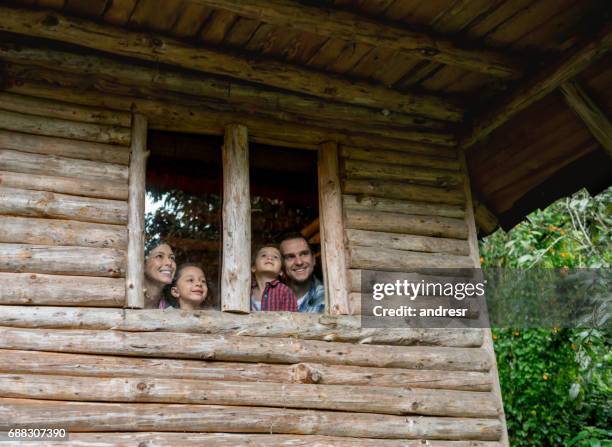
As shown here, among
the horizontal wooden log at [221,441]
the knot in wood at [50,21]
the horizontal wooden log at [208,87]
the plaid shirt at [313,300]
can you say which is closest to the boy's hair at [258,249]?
the plaid shirt at [313,300]

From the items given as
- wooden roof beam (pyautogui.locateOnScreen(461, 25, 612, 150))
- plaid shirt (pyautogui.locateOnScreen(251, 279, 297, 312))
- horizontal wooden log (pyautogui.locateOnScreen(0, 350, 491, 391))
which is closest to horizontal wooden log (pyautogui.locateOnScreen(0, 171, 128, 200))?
horizontal wooden log (pyautogui.locateOnScreen(0, 350, 491, 391))

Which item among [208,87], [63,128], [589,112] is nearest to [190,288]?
[63,128]

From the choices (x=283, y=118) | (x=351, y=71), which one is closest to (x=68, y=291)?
(x=283, y=118)

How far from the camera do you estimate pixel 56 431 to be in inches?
166

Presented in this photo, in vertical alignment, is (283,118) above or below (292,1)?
below

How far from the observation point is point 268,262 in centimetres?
568

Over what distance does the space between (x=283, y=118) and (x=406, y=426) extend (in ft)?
8.45

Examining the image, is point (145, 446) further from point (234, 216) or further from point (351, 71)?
point (351, 71)

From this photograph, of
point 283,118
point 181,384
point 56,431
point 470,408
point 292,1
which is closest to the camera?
point 56,431

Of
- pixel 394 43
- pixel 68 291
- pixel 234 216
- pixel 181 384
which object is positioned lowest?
pixel 181 384

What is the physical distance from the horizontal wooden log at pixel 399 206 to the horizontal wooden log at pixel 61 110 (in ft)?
6.08

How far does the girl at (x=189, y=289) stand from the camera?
5.19 meters

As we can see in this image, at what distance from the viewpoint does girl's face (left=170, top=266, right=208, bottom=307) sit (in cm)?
519

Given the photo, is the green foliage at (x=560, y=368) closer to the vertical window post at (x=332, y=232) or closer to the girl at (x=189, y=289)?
the vertical window post at (x=332, y=232)
